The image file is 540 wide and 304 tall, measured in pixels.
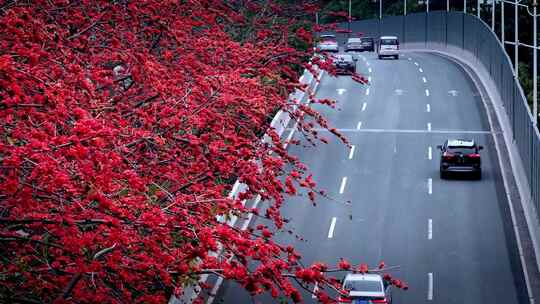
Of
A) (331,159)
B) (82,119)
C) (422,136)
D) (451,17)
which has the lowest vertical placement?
(82,119)

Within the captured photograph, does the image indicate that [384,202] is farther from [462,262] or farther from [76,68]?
[76,68]

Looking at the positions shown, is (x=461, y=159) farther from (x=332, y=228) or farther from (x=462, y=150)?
(x=332, y=228)

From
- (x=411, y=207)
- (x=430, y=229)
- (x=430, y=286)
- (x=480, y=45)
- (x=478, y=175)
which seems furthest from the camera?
(x=480, y=45)

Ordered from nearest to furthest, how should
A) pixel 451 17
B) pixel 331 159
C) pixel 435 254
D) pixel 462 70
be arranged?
pixel 435 254
pixel 331 159
pixel 462 70
pixel 451 17

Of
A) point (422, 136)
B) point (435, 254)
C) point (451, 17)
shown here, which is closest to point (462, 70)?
point (451, 17)

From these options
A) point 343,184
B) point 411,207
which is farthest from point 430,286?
point 343,184

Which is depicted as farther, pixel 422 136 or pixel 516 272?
pixel 422 136

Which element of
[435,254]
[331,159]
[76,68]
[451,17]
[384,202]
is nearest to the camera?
[76,68]
